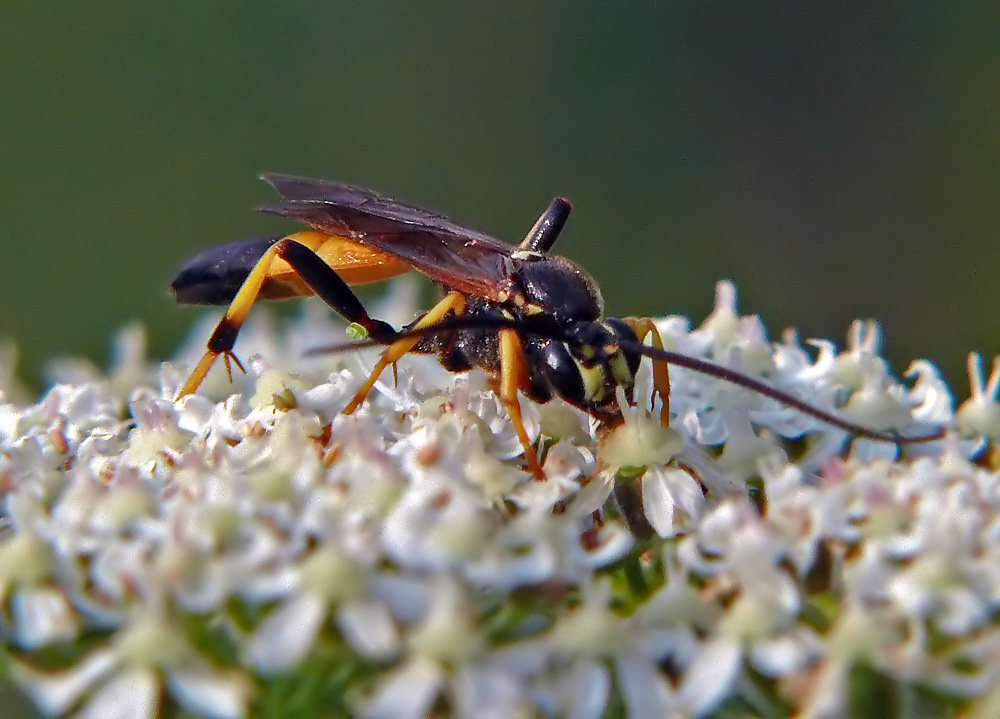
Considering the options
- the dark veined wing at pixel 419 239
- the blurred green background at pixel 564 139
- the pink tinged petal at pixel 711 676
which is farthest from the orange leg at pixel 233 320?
the blurred green background at pixel 564 139

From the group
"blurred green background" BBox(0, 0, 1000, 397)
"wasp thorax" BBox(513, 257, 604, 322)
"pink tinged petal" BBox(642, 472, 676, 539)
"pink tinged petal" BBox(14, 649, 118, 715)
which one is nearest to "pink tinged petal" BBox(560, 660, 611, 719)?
"pink tinged petal" BBox(642, 472, 676, 539)

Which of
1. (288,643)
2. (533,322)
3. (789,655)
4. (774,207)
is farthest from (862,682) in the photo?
(774,207)

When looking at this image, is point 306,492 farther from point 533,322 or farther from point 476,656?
point 533,322

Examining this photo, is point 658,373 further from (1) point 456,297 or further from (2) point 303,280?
(2) point 303,280

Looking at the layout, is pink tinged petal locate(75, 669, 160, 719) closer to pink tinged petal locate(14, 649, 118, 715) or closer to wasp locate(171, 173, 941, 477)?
pink tinged petal locate(14, 649, 118, 715)

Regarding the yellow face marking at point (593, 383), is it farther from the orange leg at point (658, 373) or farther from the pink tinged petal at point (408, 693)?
the pink tinged petal at point (408, 693)

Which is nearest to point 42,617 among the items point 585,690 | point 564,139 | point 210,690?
point 210,690
